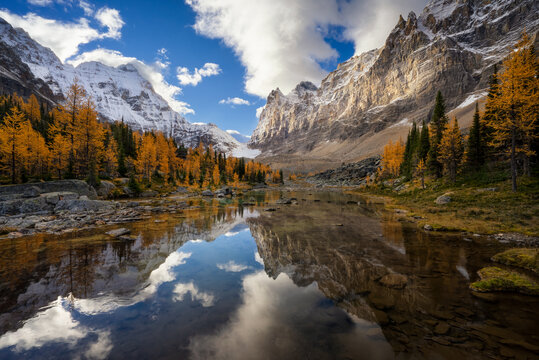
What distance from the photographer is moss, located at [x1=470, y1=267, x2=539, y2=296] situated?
25.8 feet

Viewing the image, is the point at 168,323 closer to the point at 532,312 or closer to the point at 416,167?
the point at 532,312

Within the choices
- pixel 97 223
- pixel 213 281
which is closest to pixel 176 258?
pixel 213 281

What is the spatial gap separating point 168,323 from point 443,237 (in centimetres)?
1850

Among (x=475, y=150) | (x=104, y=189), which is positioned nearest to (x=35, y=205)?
(x=104, y=189)

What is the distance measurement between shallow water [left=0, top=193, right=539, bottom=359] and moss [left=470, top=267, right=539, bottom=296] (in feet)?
1.38

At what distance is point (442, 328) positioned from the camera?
20.4ft

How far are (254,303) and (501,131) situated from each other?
1537 inches

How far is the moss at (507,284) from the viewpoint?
7879mm

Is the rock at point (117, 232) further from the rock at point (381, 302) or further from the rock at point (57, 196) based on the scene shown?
the rock at point (381, 302)

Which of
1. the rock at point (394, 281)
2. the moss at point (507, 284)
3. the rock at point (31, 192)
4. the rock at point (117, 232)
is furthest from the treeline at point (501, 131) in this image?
the rock at point (31, 192)

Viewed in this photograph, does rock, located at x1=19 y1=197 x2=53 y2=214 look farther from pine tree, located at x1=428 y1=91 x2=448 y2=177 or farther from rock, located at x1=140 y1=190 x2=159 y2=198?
pine tree, located at x1=428 y1=91 x2=448 y2=177

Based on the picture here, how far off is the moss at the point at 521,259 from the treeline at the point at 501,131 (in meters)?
15.6

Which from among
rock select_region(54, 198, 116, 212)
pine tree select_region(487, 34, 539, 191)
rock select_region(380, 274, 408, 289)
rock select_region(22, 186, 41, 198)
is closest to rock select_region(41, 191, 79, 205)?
rock select_region(54, 198, 116, 212)

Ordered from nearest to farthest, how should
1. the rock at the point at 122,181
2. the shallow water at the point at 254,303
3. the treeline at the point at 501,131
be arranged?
the shallow water at the point at 254,303, the treeline at the point at 501,131, the rock at the point at 122,181
